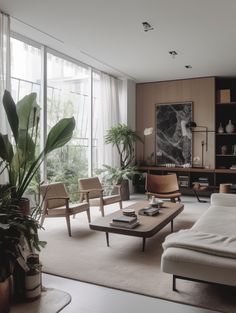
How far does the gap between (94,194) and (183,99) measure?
3.86 metres

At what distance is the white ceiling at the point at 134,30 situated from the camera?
3.88m

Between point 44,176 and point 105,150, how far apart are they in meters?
2.28

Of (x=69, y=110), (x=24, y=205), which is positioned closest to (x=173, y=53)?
(x=69, y=110)

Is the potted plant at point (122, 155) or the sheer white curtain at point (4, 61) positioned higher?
the sheer white curtain at point (4, 61)

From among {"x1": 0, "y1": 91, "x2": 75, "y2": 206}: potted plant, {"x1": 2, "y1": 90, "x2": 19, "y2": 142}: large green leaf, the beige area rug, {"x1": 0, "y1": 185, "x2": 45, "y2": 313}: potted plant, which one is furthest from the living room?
{"x1": 2, "y1": 90, "x2": 19, "y2": 142}: large green leaf

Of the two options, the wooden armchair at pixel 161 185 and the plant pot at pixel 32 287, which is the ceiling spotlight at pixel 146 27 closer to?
the wooden armchair at pixel 161 185

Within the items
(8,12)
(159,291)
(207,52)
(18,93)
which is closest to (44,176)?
(18,93)

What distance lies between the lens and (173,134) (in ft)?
26.1

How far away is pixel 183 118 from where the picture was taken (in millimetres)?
7883

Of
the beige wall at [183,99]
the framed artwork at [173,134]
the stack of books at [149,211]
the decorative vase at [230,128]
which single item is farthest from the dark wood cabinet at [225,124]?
the stack of books at [149,211]

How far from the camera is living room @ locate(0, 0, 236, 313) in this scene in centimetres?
280

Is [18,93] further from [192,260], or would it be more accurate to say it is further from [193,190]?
[193,190]

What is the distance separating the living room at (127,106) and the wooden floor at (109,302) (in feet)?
0.04

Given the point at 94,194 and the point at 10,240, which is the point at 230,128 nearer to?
the point at 94,194
